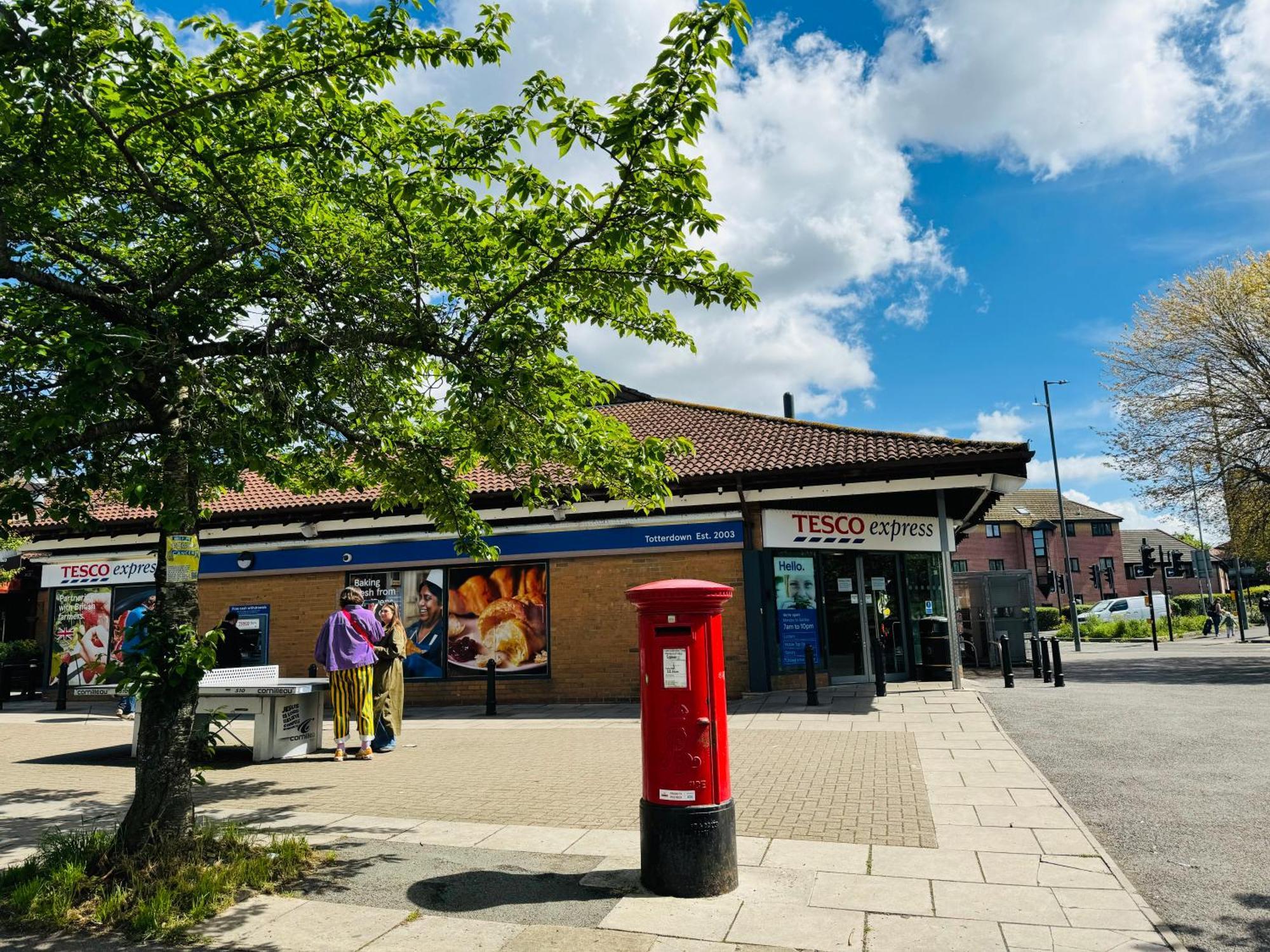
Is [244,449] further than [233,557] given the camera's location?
No

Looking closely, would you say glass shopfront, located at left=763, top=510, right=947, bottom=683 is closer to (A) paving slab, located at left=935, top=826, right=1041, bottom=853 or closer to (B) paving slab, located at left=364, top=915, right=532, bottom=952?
(A) paving slab, located at left=935, top=826, right=1041, bottom=853

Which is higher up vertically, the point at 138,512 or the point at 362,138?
the point at 362,138

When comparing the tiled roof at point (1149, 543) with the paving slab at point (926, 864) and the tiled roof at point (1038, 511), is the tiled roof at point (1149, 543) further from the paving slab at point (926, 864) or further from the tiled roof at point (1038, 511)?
the paving slab at point (926, 864)

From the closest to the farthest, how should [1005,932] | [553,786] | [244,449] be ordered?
1. [1005,932]
2. [244,449]
3. [553,786]

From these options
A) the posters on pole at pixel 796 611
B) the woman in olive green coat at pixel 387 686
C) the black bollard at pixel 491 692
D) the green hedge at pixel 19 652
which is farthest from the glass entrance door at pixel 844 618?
the green hedge at pixel 19 652

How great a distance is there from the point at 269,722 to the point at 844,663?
9853 mm

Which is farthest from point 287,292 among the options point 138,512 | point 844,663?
point 138,512

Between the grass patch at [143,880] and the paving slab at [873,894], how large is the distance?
3136mm

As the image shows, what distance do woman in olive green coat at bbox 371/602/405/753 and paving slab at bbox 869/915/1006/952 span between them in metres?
7.15

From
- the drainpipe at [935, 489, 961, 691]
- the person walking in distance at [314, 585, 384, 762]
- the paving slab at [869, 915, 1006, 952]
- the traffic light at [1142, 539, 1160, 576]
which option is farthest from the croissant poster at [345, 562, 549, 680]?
the traffic light at [1142, 539, 1160, 576]

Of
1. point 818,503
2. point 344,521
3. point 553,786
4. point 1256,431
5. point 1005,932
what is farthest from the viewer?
point 1256,431

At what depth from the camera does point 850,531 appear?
1520 cm

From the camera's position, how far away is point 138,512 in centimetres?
1803

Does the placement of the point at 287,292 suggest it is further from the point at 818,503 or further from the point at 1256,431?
the point at 1256,431
